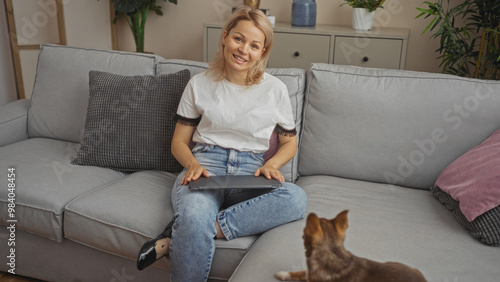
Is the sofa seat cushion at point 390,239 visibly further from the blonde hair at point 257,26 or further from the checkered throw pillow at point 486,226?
the blonde hair at point 257,26

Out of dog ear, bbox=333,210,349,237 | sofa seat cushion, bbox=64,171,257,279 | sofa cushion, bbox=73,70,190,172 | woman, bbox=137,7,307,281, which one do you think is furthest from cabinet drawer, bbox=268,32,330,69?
dog ear, bbox=333,210,349,237

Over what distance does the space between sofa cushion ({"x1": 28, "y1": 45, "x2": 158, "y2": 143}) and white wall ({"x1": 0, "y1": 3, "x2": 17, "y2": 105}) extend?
127cm

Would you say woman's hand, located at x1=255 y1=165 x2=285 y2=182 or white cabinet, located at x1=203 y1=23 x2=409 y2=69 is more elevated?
white cabinet, located at x1=203 y1=23 x2=409 y2=69

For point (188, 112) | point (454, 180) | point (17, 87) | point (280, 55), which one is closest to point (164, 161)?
point (188, 112)

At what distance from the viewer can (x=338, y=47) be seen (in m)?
2.84

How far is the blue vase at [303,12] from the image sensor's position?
298cm

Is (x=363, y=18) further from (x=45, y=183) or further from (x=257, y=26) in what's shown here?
(x=45, y=183)

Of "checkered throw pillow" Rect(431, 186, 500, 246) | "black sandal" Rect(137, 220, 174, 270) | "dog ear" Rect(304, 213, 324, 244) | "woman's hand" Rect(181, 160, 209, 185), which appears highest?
"dog ear" Rect(304, 213, 324, 244)

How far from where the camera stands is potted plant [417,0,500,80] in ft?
8.14

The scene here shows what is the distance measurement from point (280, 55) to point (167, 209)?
170 centimetres

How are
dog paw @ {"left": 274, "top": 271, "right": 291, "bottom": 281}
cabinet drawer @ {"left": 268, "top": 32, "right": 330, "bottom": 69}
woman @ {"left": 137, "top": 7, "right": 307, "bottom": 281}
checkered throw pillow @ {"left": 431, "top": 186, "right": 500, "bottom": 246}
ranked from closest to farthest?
dog paw @ {"left": 274, "top": 271, "right": 291, "bottom": 281} → checkered throw pillow @ {"left": 431, "top": 186, "right": 500, "bottom": 246} → woman @ {"left": 137, "top": 7, "right": 307, "bottom": 281} → cabinet drawer @ {"left": 268, "top": 32, "right": 330, "bottom": 69}

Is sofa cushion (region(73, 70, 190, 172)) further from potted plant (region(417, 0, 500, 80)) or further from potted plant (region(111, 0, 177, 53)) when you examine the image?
potted plant (region(111, 0, 177, 53))

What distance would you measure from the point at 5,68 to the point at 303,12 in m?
2.13

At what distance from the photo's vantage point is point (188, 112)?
1621 millimetres
